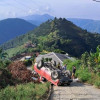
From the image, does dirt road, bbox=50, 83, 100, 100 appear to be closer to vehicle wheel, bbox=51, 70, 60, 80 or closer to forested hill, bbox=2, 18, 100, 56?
vehicle wheel, bbox=51, 70, 60, 80

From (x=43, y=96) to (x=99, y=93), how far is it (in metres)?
3.38

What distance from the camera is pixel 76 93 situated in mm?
11609

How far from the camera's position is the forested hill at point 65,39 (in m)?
105

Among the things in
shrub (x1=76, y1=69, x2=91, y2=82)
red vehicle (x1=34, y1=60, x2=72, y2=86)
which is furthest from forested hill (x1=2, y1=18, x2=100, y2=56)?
red vehicle (x1=34, y1=60, x2=72, y2=86)

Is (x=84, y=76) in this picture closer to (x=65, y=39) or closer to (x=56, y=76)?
(x=56, y=76)

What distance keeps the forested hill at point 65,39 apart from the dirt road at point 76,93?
7788cm

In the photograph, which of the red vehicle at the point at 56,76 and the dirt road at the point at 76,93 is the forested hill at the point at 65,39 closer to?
the red vehicle at the point at 56,76

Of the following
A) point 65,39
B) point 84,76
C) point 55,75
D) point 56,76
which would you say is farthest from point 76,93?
point 65,39

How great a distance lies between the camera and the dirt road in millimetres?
10781

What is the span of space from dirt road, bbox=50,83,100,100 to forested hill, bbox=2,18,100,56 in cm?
7788

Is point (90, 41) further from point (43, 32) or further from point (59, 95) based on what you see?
point (59, 95)

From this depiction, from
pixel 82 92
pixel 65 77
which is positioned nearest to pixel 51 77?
pixel 65 77

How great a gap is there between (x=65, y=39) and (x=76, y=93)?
104440mm

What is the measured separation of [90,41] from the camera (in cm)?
12444
